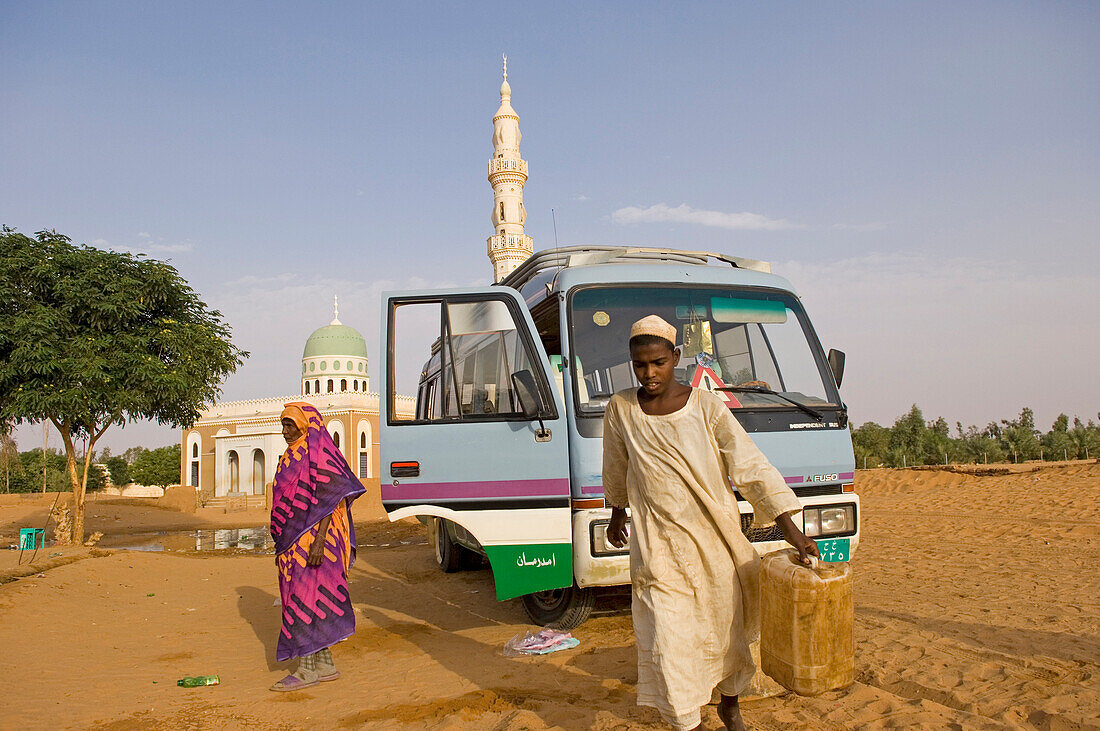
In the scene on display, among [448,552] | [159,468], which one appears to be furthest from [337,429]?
[448,552]

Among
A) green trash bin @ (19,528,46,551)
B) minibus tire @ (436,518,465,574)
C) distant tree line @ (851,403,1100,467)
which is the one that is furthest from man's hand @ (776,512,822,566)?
distant tree line @ (851,403,1100,467)

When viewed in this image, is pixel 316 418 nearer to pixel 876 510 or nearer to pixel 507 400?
pixel 507 400

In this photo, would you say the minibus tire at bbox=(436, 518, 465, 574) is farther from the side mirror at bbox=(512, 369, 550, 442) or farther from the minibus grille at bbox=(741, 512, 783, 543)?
the minibus grille at bbox=(741, 512, 783, 543)

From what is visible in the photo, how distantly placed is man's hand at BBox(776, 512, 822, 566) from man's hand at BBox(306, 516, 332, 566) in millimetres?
2944

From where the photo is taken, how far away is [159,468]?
208ft

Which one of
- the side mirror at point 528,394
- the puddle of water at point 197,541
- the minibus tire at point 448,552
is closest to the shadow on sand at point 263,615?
the minibus tire at point 448,552

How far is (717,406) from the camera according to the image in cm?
312

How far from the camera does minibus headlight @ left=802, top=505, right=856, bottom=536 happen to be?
512 cm

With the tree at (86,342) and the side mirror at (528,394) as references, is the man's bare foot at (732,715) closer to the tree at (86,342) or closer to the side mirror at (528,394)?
the side mirror at (528,394)

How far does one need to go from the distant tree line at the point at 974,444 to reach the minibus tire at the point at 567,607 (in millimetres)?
28295

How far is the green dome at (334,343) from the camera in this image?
2162 inches

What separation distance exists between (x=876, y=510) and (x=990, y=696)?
47.0 ft

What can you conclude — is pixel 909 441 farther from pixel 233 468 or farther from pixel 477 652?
pixel 233 468

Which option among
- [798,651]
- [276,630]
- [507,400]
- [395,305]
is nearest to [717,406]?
[798,651]
